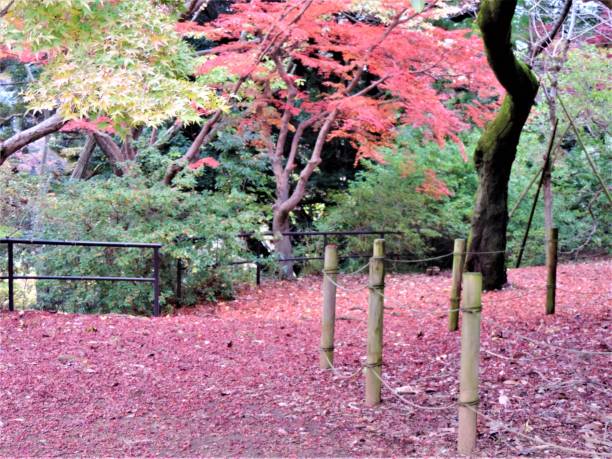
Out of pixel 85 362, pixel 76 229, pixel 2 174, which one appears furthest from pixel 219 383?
pixel 2 174

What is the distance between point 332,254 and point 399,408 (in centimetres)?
137

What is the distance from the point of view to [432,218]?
1491cm

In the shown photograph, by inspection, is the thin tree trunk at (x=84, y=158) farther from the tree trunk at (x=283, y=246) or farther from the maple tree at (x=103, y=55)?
the maple tree at (x=103, y=55)

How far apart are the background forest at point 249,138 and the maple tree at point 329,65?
0.14 ft

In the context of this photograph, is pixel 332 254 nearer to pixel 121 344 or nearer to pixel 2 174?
pixel 121 344

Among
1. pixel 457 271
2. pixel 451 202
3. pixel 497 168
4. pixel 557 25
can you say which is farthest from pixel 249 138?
pixel 457 271

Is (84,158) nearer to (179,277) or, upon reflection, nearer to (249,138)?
(249,138)

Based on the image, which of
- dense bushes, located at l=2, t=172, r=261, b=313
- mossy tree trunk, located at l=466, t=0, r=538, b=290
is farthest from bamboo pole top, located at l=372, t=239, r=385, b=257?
dense bushes, located at l=2, t=172, r=261, b=313

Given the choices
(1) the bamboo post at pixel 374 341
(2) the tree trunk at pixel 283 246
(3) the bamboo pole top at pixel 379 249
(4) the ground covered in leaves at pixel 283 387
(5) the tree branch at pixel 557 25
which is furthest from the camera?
(2) the tree trunk at pixel 283 246

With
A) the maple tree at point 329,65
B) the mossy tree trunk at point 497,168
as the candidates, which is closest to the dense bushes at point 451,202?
the maple tree at point 329,65

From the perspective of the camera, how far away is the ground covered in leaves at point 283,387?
4062 mm

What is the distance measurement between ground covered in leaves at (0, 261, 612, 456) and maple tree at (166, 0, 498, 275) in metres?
4.76

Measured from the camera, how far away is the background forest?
6067 millimetres

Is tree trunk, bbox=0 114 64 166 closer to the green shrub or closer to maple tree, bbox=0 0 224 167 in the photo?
maple tree, bbox=0 0 224 167
